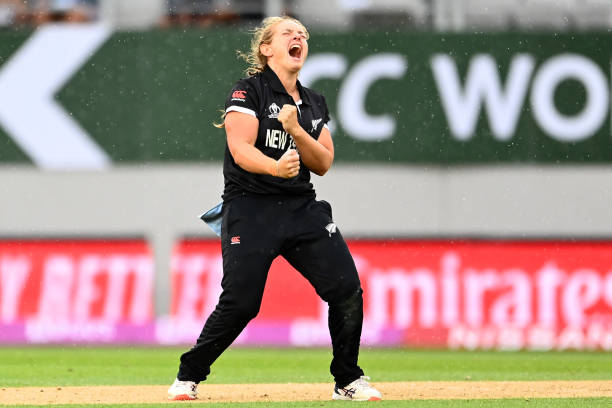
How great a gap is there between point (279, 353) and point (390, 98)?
18.0 ft

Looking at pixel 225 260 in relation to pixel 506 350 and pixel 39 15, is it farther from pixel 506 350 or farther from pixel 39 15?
pixel 39 15

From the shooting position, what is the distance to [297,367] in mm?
11672

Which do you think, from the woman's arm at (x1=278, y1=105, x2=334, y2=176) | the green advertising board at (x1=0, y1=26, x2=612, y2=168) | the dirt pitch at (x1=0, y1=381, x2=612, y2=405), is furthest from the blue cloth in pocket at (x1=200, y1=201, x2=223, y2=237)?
the green advertising board at (x1=0, y1=26, x2=612, y2=168)

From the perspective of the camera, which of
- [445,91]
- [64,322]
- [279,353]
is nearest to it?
[279,353]

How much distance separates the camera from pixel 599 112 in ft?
58.9

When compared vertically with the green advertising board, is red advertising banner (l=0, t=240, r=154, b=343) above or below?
below

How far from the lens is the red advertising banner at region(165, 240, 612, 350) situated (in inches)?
568

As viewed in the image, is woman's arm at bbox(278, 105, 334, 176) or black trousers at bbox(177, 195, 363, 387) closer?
woman's arm at bbox(278, 105, 334, 176)

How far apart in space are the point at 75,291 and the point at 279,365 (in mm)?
4130

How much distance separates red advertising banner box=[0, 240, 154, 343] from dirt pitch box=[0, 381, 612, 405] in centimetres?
626

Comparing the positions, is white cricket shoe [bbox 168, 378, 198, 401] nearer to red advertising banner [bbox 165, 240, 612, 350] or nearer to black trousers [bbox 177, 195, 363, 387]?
black trousers [bbox 177, 195, 363, 387]

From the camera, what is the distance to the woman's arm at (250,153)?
22.2 feet

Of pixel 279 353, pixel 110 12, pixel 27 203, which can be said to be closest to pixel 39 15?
pixel 110 12

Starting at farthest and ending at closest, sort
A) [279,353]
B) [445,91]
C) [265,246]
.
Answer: [445,91] → [279,353] → [265,246]
